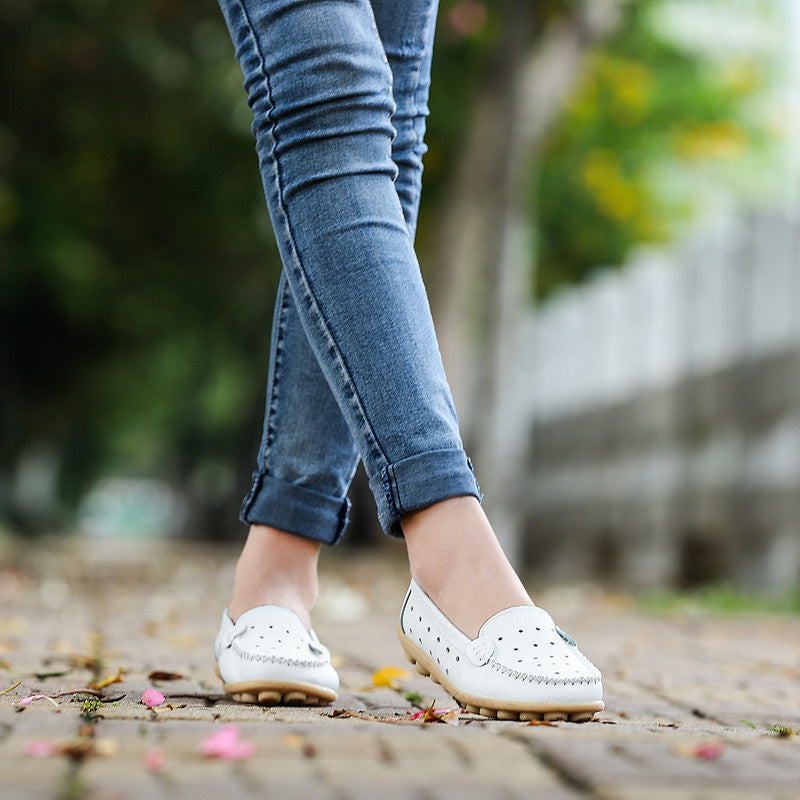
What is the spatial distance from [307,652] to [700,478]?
22.6ft

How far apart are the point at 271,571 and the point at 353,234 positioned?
0.63m

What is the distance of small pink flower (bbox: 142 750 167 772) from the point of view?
144cm

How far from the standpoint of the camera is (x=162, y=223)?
16328 mm

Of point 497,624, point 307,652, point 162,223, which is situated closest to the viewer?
point 497,624

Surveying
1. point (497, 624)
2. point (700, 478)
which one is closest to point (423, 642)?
point (497, 624)

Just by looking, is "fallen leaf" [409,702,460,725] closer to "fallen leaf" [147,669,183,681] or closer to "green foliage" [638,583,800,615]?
"fallen leaf" [147,669,183,681]

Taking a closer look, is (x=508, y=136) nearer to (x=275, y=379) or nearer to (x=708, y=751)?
(x=275, y=379)

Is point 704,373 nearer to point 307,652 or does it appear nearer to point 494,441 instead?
point 494,441

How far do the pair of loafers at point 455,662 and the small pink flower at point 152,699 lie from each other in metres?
0.13

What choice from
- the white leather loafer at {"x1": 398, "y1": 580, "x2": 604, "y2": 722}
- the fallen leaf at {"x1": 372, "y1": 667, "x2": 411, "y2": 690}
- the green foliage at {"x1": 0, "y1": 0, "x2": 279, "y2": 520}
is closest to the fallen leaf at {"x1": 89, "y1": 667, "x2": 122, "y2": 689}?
the fallen leaf at {"x1": 372, "y1": 667, "x2": 411, "y2": 690}

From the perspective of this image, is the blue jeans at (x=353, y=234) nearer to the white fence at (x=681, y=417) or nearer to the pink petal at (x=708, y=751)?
the pink petal at (x=708, y=751)

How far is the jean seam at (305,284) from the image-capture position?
2004 millimetres

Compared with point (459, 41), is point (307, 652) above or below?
below

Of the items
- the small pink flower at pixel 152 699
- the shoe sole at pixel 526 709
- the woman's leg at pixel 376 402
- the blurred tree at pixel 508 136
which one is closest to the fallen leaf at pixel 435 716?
the shoe sole at pixel 526 709
